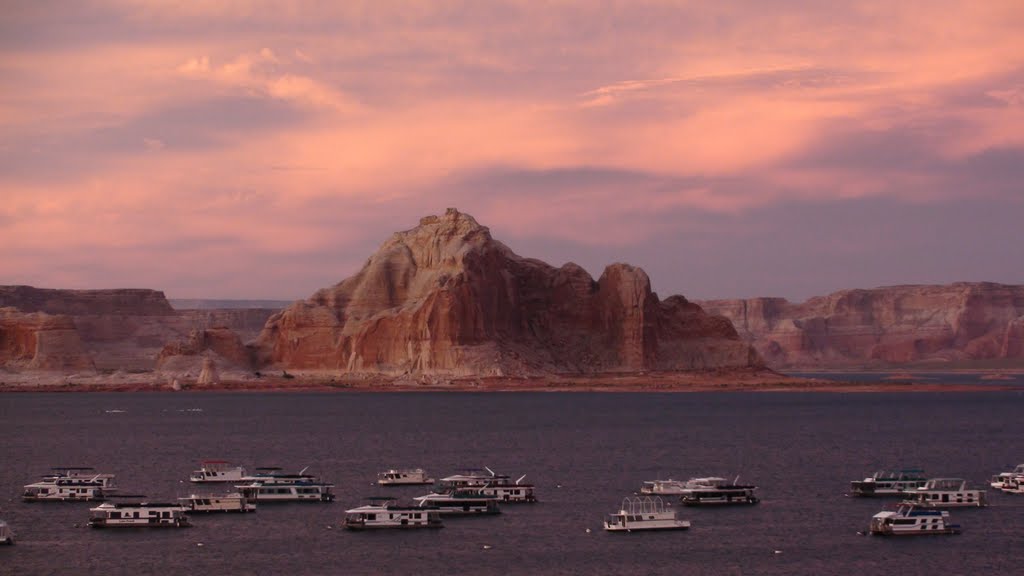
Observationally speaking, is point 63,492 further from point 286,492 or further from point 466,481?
point 466,481

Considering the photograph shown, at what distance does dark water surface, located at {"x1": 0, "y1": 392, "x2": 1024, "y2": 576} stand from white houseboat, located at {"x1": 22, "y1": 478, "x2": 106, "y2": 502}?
943 millimetres

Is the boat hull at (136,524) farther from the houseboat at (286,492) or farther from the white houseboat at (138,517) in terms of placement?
the houseboat at (286,492)

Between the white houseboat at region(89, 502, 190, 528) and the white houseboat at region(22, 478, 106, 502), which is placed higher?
Answer: the white houseboat at region(22, 478, 106, 502)

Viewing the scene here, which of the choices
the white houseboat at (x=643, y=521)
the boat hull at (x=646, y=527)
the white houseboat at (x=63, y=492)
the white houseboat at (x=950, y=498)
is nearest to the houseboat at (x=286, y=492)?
the white houseboat at (x=63, y=492)

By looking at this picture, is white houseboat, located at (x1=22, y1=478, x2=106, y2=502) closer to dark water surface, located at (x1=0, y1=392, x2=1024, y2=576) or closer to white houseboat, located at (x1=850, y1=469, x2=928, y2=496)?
dark water surface, located at (x1=0, y1=392, x2=1024, y2=576)

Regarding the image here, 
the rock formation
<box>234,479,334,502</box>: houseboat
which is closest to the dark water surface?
<box>234,479,334,502</box>: houseboat

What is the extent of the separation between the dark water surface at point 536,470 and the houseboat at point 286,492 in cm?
110

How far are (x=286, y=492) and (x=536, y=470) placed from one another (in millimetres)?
19707

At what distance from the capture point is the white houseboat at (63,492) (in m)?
76.2

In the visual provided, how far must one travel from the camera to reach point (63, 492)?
7644 cm

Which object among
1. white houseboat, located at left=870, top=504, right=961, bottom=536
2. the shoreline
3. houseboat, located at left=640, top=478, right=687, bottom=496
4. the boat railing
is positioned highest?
the shoreline

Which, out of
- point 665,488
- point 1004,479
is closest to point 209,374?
point 665,488

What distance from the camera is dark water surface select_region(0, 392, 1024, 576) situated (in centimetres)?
5938

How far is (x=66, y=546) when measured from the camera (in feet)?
204
